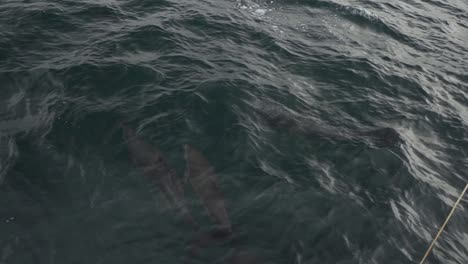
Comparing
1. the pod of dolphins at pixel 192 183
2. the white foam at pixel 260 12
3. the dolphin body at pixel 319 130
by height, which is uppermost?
the white foam at pixel 260 12

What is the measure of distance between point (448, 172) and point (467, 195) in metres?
0.70

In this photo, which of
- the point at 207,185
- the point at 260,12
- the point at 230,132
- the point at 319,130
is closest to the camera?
the point at 207,185

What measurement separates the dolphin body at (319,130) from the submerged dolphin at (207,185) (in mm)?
2351

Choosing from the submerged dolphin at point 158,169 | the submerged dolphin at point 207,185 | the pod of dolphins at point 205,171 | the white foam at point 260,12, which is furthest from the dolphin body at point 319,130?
the white foam at point 260,12

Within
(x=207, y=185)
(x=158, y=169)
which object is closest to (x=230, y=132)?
(x=207, y=185)

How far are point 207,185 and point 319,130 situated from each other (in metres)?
3.44

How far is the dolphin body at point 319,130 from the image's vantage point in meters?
9.39

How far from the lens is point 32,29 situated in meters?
11.6

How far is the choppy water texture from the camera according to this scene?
22.2 feet

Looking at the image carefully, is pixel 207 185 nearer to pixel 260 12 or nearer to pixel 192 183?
pixel 192 183

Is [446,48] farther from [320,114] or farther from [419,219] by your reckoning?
[419,219]

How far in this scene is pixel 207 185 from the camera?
775cm

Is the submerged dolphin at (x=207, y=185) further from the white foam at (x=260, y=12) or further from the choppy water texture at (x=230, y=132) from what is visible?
the white foam at (x=260, y=12)

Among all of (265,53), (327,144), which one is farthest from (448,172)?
(265,53)
